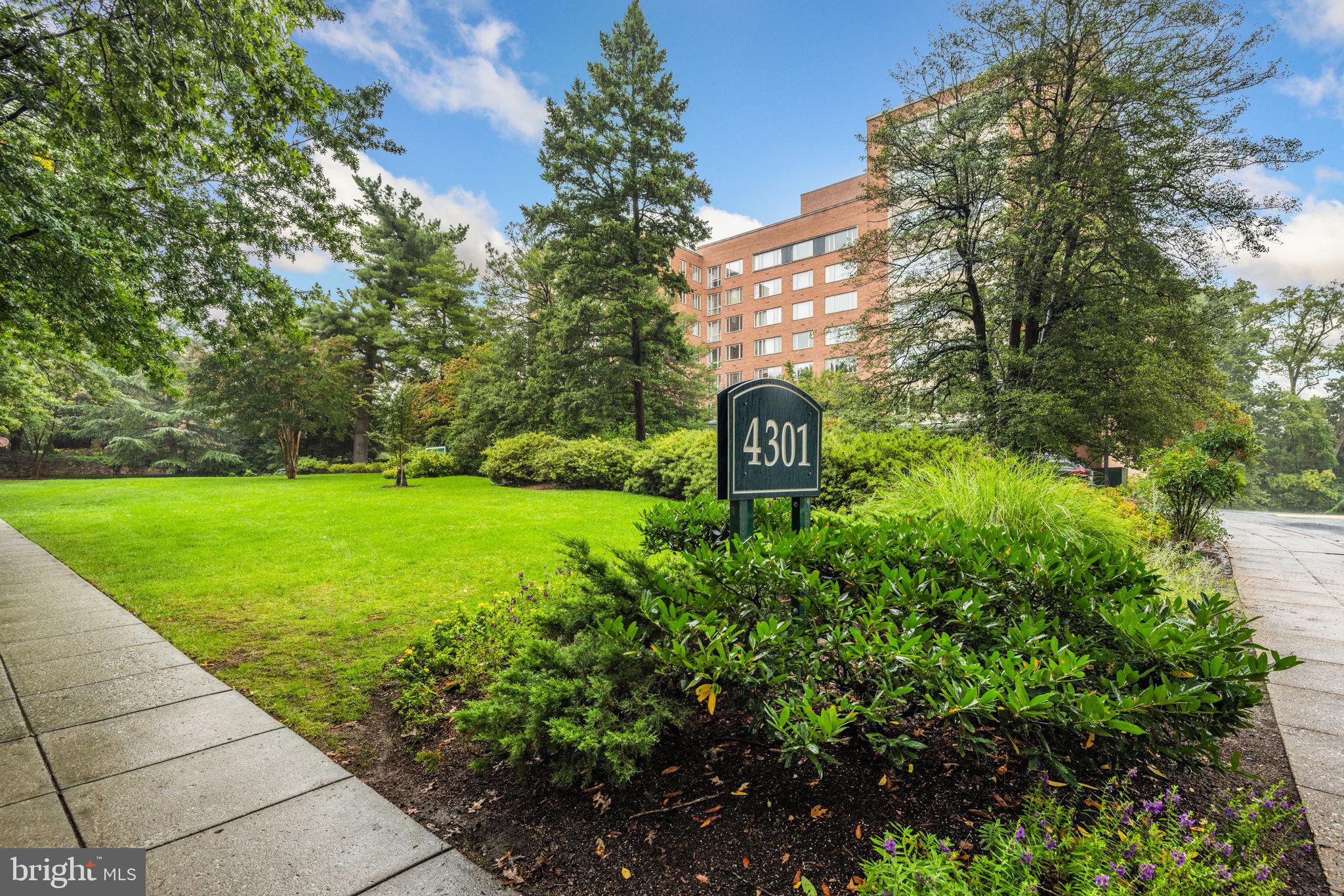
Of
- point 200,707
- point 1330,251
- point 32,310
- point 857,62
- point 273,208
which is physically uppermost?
point 1330,251

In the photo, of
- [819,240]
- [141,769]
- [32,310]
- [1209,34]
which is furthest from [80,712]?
[819,240]

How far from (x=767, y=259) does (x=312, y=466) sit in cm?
3162

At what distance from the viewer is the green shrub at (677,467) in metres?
11.3

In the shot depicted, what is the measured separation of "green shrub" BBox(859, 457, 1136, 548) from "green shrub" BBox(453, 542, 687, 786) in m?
2.80

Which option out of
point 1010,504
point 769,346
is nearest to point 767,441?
point 1010,504

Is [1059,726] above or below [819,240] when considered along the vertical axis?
below

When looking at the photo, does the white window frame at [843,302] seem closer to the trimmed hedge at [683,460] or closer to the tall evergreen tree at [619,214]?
the tall evergreen tree at [619,214]

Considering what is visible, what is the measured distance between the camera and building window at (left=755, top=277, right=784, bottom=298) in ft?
128

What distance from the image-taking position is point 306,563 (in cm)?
611

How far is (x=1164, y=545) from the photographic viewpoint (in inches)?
268

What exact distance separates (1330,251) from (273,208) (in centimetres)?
4015

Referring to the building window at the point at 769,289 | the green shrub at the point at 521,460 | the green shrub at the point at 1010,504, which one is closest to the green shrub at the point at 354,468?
the green shrub at the point at 521,460

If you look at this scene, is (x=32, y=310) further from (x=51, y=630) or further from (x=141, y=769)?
(x=141, y=769)

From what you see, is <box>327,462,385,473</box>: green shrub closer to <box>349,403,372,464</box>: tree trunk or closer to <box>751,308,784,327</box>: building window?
<box>349,403,372,464</box>: tree trunk
